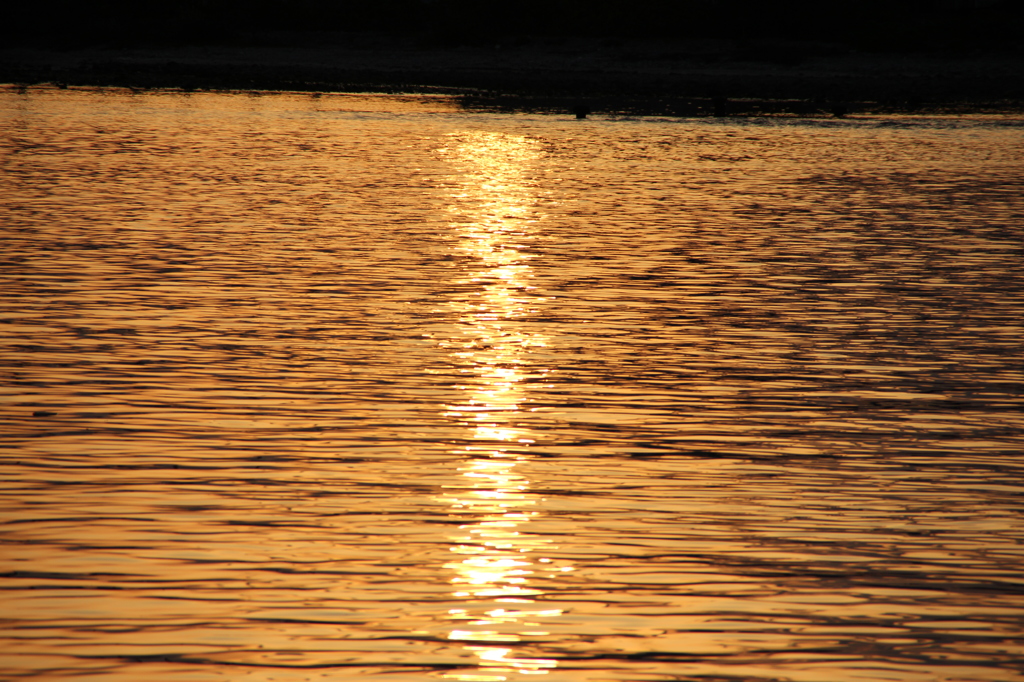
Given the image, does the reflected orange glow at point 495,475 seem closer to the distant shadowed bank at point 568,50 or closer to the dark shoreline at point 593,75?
the dark shoreline at point 593,75

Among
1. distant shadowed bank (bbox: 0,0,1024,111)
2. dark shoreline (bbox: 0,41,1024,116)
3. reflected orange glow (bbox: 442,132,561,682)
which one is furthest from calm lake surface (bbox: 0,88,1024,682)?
distant shadowed bank (bbox: 0,0,1024,111)

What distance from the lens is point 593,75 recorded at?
61.8m

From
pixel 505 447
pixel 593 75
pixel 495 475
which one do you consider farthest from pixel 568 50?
pixel 495 475

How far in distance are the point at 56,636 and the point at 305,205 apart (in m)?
17.7

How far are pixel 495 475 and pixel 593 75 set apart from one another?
55.0m

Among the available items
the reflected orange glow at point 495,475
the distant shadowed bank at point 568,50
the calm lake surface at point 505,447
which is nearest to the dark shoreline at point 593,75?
the distant shadowed bank at point 568,50

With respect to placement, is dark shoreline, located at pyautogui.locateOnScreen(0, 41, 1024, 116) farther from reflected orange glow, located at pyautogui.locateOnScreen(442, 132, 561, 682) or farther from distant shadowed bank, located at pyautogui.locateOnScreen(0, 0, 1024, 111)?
reflected orange glow, located at pyautogui.locateOnScreen(442, 132, 561, 682)

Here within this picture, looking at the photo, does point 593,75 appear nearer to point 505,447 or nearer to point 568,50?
point 568,50

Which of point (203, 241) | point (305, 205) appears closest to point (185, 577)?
point (203, 241)

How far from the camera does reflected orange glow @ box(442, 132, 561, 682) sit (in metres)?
6.30

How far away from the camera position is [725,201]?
1006 inches

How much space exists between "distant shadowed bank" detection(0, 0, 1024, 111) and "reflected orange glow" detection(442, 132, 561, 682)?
35908mm

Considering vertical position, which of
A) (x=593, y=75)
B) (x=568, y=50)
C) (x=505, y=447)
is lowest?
(x=593, y=75)

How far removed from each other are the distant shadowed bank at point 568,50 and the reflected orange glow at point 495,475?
3591 cm
